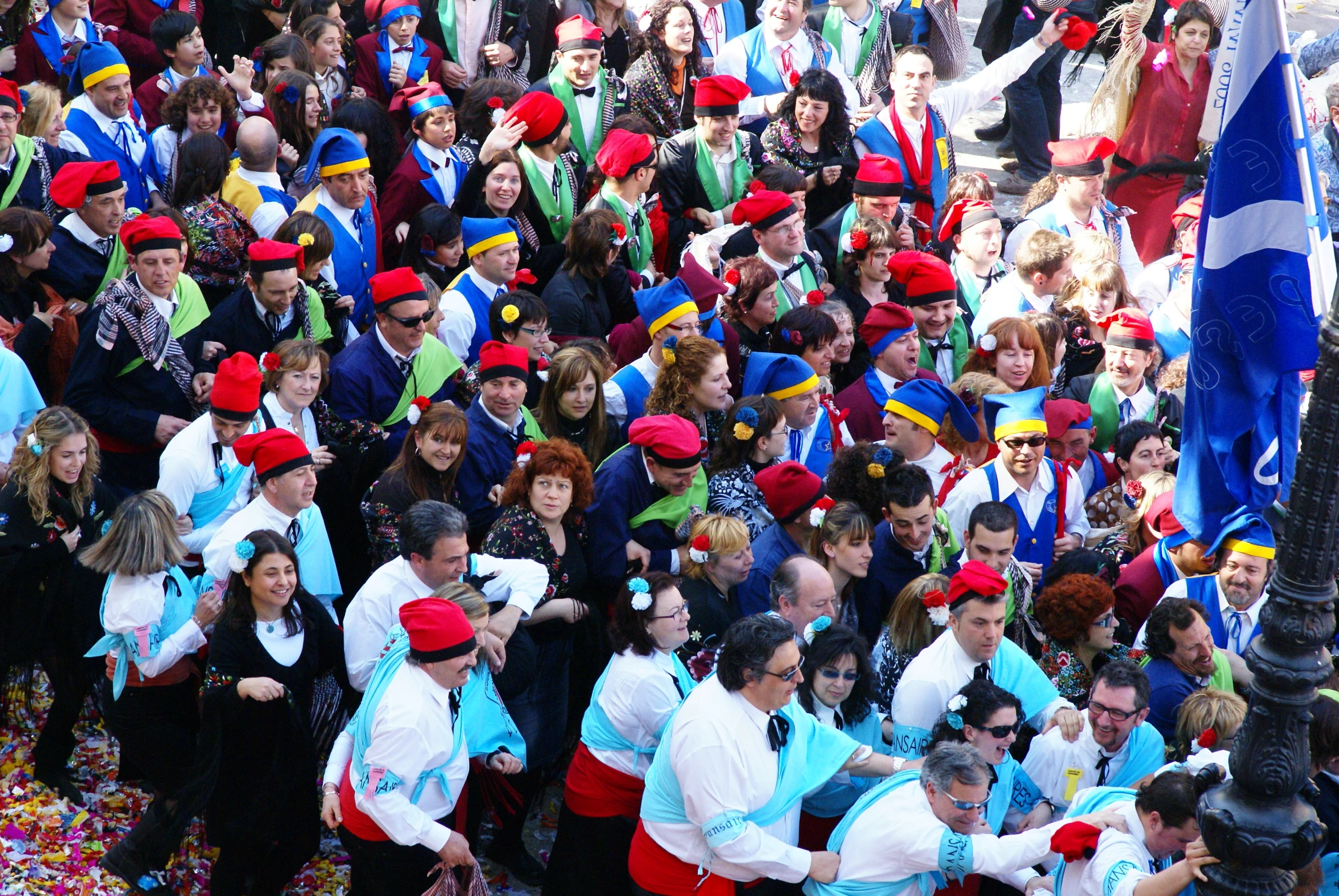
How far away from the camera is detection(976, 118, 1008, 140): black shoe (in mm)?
13094

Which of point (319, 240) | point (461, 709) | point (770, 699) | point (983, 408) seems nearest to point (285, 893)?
point (461, 709)

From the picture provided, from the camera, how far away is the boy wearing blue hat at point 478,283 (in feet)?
24.5

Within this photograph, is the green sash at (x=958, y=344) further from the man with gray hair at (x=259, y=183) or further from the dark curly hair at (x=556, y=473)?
the man with gray hair at (x=259, y=183)

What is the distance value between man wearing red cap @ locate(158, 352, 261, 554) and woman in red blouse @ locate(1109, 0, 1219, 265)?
22.7ft

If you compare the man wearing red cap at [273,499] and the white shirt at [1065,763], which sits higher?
the man wearing red cap at [273,499]

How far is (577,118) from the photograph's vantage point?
9250 mm

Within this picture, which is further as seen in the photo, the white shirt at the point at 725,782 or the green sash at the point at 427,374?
the green sash at the point at 427,374

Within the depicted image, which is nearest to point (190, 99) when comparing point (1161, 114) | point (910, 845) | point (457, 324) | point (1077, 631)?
point (457, 324)

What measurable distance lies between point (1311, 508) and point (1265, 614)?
315 millimetres

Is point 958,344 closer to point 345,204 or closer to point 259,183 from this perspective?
point 345,204

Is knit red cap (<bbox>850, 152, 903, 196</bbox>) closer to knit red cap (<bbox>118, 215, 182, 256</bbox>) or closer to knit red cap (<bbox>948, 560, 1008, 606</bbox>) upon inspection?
knit red cap (<bbox>948, 560, 1008, 606</bbox>)

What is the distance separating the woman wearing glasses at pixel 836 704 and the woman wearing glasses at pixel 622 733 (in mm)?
478

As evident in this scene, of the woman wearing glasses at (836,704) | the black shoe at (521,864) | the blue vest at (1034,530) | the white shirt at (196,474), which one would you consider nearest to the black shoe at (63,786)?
the white shirt at (196,474)

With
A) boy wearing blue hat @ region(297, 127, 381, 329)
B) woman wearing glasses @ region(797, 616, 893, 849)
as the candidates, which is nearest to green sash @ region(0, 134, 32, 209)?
boy wearing blue hat @ region(297, 127, 381, 329)
